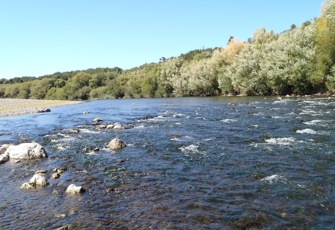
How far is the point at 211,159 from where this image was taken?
1681 centimetres

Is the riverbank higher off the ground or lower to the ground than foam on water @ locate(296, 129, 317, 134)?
higher

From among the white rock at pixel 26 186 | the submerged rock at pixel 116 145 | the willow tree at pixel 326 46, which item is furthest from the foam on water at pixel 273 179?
the willow tree at pixel 326 46

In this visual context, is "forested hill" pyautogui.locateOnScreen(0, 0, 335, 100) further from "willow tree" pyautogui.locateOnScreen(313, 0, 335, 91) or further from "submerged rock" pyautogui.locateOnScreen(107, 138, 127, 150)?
"submerged rock" pyautogui.locateOnScreen(107, 138, 127, 150)

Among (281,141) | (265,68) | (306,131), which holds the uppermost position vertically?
(265,68)

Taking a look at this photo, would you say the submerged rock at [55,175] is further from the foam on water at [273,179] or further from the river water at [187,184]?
the foam on water at [273,179]

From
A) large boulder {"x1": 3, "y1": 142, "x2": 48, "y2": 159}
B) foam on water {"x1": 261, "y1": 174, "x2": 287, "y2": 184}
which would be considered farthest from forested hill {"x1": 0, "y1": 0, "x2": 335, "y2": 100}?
large boulder {"x1": 3, "y1": 142, "x2": 48, "y2": 159}

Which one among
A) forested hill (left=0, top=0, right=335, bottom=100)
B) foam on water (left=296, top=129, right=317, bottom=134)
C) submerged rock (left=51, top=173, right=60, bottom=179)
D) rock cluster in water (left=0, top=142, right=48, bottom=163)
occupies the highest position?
forested hill (left=0, top=0, right=335, bottom=100)

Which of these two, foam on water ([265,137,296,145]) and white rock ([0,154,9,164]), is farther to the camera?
foam on water ([265,137,296,145])

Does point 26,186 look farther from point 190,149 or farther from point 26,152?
point 190,149

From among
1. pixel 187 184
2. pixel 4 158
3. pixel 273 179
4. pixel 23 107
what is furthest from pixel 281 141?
pixel 23 107

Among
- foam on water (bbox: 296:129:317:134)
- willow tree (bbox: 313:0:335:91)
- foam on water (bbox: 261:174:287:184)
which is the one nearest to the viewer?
foam on water (bbox: 261:174:287:184)

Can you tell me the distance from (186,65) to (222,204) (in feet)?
375

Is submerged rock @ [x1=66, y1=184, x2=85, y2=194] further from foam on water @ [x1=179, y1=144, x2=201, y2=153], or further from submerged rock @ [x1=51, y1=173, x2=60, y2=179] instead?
foam on water @ [x1=179, y1=144, x2=201, y2=153]

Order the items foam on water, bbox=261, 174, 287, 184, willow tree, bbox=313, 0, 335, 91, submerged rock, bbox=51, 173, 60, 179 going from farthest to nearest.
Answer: willow tree, bbox=313, 0, 335, 91 → submerged rock, bbox=51, 173, 60, 179 → foam on water, bbox=261, 174, 287, 184
